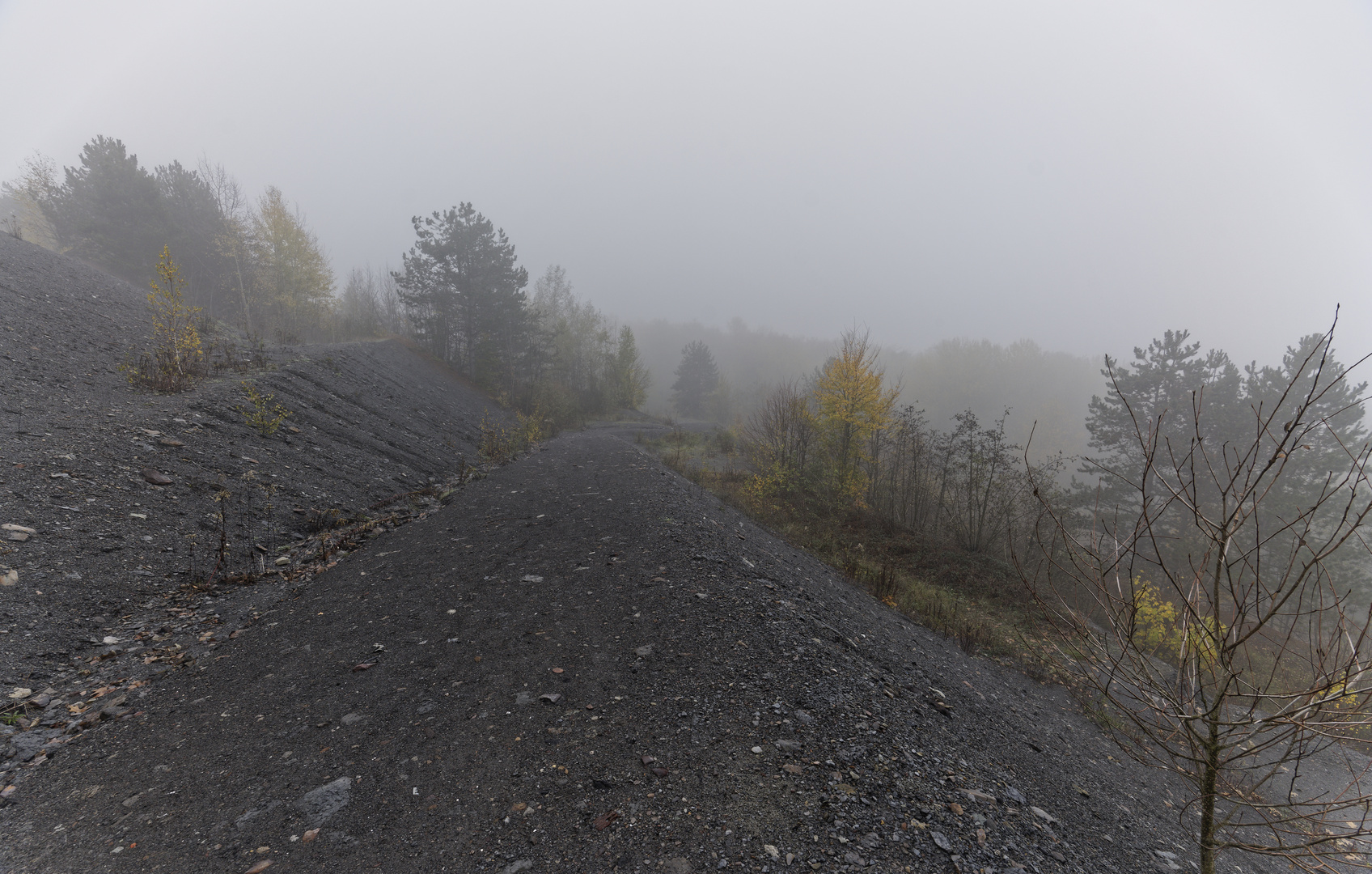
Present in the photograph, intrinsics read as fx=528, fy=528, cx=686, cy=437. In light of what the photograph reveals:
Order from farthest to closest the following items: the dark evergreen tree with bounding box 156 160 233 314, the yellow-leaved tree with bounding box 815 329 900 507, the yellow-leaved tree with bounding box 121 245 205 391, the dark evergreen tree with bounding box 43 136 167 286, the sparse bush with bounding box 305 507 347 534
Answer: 1. the dark evergreen tree with bounding box 156 160 233 314
2. the dark evergreen tree with bounding box 43 136 167 286
3. the yellow-leaved tree with bounding box 815 329 900 507
4. the yellow-leaved tree with bounding box 121 245 205 391
5. the sparse bush with bounding box 305 507 347 534

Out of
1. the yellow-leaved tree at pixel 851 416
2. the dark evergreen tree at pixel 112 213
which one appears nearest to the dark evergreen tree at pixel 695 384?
the dark evergreen tree at pixel 112 213

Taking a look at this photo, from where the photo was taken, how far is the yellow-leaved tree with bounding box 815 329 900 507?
45.8 feet

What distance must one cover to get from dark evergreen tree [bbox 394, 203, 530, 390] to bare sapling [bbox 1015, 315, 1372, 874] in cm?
2558

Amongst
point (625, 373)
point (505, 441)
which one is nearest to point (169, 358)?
point (505, 441)

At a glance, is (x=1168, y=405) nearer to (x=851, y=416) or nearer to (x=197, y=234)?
(x=851, y=416)

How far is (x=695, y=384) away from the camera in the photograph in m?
56.7

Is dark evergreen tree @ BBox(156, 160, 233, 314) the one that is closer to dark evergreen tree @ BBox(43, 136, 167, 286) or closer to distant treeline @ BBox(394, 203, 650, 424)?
dark evergreen tree @ BBox(43, 136, 167, 286)

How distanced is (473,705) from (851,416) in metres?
12.1

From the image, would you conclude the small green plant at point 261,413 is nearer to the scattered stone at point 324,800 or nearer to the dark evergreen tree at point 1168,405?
the scattered stone at point 324,800

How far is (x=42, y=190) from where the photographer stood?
2875cm

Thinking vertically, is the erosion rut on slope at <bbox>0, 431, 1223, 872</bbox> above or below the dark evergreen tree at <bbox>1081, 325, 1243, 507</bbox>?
below

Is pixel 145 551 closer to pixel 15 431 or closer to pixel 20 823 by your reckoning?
pixel 15 431

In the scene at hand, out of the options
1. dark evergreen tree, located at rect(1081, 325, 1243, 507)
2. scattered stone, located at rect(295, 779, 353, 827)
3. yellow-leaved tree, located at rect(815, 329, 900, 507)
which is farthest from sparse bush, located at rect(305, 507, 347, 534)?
dark evergreen tree, located at rect(1081, 325, 1243, 507)

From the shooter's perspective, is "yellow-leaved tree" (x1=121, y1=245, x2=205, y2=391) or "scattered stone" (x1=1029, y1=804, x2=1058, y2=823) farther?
"yellow-leaved tree" (x1=121, y1=245, x2=205, y2=391)
